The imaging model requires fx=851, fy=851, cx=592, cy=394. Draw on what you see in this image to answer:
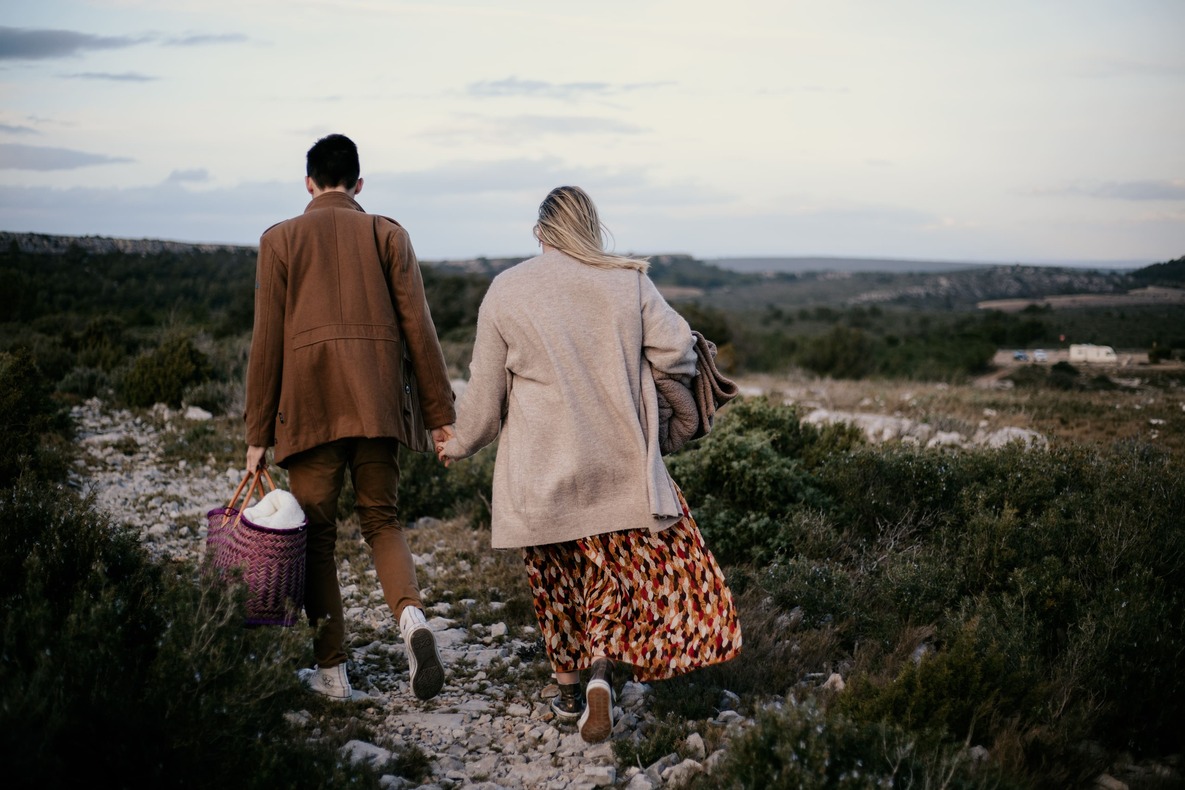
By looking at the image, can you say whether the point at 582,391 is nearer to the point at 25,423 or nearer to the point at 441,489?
the point at 441,489

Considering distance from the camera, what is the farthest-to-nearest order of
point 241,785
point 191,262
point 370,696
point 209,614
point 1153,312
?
1. point 191,262
2. point 1153,312
3. point 370,696
4. point 209,614
5. point 241,785

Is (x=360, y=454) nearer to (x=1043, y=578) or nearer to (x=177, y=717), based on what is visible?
(x=177, y=717)

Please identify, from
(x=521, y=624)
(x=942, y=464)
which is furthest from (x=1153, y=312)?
(x=521, y=624)

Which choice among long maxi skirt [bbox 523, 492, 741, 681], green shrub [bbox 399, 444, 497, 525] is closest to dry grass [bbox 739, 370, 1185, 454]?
green shrub [bbox 399, 444, 497, 525]

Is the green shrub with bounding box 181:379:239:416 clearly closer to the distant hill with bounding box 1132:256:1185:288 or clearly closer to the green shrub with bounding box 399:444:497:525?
the green shrub with bounding box 399:444:497:525

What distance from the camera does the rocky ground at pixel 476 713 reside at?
10.7ft

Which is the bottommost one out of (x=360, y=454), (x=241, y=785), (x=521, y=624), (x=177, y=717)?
(x=521, y=624)

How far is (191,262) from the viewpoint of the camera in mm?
31250

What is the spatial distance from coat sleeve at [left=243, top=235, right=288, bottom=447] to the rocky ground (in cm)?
125

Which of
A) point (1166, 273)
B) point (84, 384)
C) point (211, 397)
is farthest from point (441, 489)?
point (1166, 273)

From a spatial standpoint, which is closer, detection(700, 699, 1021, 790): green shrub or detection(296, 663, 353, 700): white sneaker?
detection(700, 699, 1021, 790): green shrub

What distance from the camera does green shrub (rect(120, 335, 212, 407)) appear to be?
1112 centimetres

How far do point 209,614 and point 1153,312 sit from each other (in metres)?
17.6

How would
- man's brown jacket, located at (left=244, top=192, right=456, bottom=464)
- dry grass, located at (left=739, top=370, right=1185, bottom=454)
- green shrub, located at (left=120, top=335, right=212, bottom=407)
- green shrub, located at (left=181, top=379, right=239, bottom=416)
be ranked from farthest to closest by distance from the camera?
1. green shrub, located at (left=120, top=335, right=212, bottom=407)
2. green shrub, located at (left=181, top=379, right=239, bottom=416)
3. dry grass, located at (left=739, top=370, right=1185, bottom=454)
4. man's brown jacket, located at (left=244, top=192, right=456, bottom=464)
